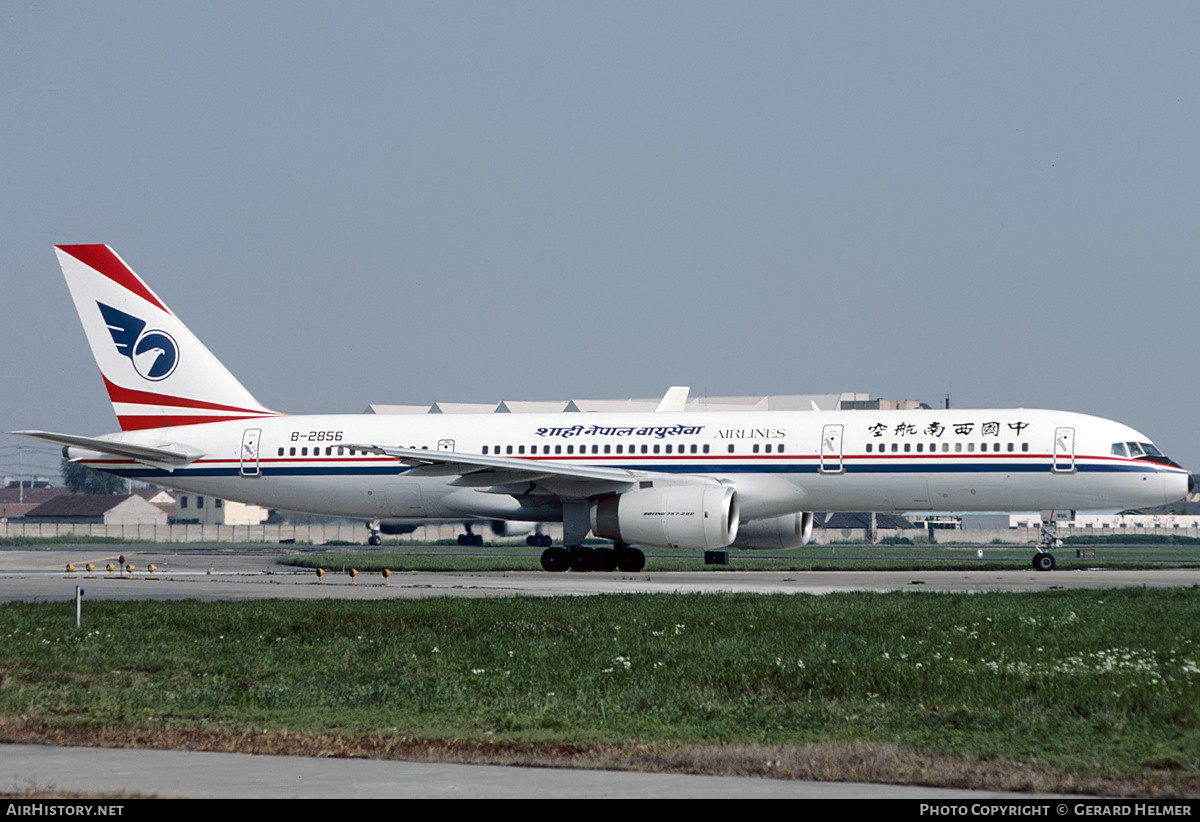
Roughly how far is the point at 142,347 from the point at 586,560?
50.9 ft

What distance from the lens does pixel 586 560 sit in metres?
39.5

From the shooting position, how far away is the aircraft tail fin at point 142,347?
1686 inches

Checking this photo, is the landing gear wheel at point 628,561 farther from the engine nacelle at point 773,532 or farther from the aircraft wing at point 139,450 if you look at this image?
the aircraft wing at point 139,450

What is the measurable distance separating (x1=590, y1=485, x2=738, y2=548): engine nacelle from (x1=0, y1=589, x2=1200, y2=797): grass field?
1336cm

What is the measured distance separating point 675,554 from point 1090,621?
3974 centimetres

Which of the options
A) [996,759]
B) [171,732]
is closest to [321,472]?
[171,732]

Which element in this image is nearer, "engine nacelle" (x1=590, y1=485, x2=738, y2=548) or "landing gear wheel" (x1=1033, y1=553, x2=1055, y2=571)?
"engine nacelle" (x1=590, y1=485, x2=738, y2=548)

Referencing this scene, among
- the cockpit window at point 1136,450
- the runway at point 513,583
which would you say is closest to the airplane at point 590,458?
the cockpit window at point 1136,450

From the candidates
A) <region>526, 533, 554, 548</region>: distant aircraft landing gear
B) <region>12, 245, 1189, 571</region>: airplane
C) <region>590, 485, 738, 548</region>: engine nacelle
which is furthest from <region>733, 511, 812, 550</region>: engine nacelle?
<region>526, 533, 554, 548</region>: distant aircraft landing gear

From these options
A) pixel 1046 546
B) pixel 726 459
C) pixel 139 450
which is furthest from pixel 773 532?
pixel 139 450

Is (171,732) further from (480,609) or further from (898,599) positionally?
(898,599)

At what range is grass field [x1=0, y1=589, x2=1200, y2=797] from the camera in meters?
10.6

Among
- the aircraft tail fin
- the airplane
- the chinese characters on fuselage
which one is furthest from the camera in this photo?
the aircraft tail fin

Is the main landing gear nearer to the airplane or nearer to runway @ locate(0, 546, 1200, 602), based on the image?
the airplane
